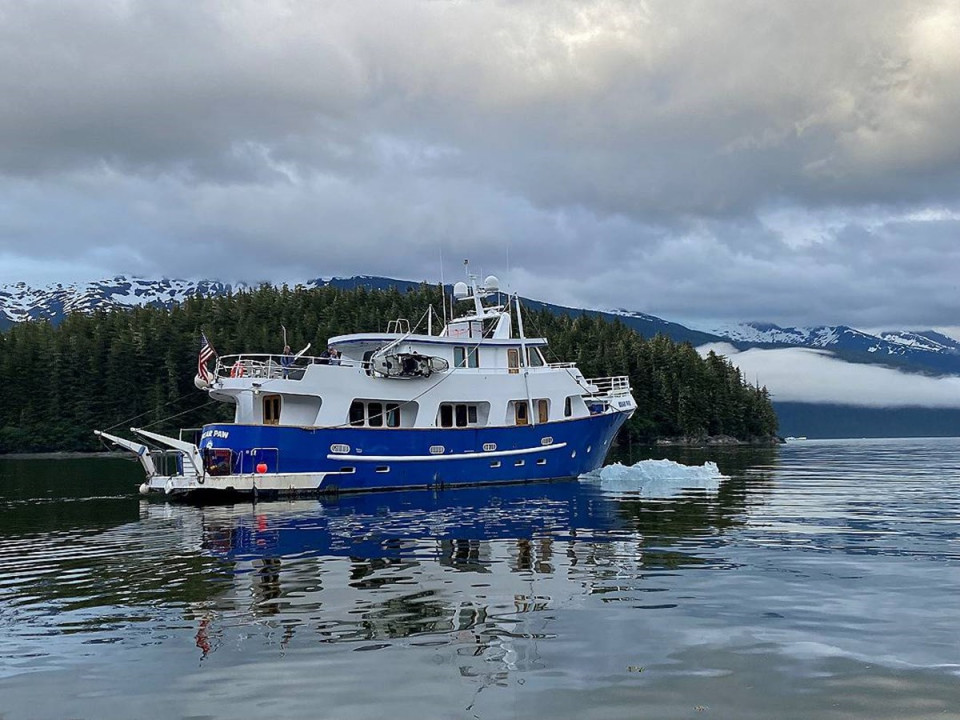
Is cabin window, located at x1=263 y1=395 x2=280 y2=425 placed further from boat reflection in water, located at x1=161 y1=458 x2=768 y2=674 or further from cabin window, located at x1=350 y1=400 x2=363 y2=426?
boat reflection in water, located at x1=161 y1=458 x2=768 y2=674

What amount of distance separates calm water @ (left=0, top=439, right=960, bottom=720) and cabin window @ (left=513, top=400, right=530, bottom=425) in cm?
1407

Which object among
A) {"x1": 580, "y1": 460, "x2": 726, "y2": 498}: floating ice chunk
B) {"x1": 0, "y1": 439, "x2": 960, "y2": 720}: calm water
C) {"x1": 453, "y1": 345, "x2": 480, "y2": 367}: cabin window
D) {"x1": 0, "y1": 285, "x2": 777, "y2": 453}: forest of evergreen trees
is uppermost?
{"x1": 0, "y1": 285, "x2": 777, "y2": 453}: forest of evergreen trees

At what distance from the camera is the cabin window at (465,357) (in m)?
38.9

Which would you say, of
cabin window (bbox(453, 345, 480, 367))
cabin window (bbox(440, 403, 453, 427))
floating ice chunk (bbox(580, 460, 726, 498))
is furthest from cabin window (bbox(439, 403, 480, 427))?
floating ice chunk (bbox(580, 460, 726, 498))

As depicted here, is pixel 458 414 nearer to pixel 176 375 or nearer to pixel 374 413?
pixel 374 413

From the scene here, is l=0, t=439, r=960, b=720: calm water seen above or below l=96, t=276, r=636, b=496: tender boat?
below

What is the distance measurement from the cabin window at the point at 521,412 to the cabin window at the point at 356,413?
6992 millimetres

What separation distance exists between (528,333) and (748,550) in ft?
370

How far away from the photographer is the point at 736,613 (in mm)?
12906

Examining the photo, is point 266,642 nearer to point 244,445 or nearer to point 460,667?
point 460,667

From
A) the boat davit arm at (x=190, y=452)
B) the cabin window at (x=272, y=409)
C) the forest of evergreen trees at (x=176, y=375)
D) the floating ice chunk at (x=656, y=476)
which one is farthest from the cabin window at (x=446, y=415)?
the forest of evergreen trees at (x=176, y=375)

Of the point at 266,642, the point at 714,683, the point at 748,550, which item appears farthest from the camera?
the point at 748,550

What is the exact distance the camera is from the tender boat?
33.8 meters

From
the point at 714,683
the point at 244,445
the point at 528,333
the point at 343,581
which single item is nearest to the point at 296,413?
the point at 244,445
